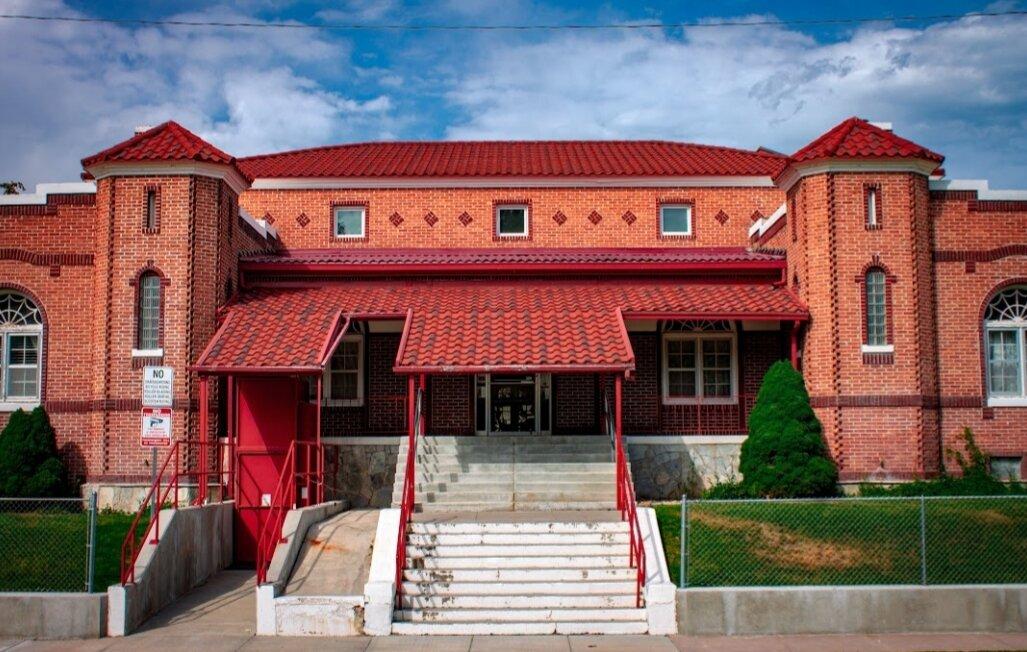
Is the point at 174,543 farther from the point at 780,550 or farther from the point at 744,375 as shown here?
the point at 744,375

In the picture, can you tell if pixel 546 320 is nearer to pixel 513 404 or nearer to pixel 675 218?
pixel 513 404

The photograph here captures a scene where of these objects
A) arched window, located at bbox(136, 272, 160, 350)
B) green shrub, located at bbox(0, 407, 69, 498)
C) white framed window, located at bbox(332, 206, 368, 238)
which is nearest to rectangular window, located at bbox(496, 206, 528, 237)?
white framed window, located at bbox(332, 206, 368, 238)

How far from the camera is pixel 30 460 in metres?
17.2

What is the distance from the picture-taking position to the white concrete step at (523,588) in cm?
1268

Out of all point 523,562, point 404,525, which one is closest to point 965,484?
point 523,562

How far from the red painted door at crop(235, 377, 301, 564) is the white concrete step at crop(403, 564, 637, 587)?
4229 millimetres

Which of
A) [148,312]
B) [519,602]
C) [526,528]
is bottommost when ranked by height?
[519,602]

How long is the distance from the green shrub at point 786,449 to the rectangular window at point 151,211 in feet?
38.6

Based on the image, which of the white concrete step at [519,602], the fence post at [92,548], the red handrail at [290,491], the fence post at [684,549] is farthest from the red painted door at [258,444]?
the fence post at [684,549]

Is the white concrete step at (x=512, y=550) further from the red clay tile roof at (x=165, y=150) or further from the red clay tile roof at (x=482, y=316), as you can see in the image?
the red clay tile roof at (x=165, y=150)

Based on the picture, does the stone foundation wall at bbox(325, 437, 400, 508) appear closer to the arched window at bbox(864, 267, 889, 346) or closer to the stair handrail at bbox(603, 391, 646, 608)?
the stair handrail at bbox(603, 391, 646, 608)

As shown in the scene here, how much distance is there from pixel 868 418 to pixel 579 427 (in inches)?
222

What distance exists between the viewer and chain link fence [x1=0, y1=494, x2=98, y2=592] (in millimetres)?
12289

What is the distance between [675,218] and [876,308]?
7.39 meters
